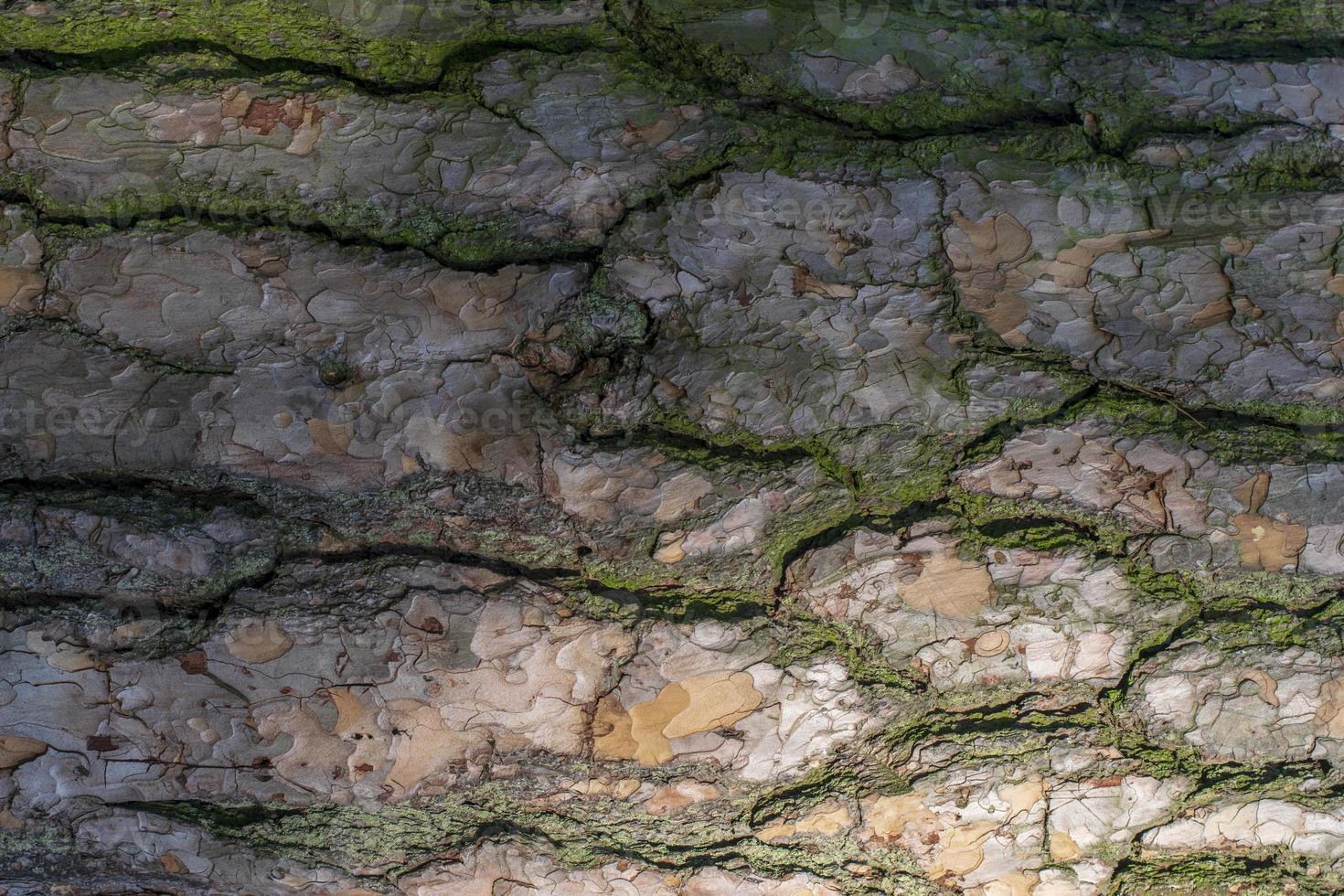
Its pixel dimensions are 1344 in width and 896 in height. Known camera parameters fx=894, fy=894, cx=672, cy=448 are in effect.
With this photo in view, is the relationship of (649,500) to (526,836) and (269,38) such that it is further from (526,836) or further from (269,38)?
(269,38)

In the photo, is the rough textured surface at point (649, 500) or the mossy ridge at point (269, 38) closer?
the rough textured surface at point (649, 500)

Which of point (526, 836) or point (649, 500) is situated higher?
point (649, 500)

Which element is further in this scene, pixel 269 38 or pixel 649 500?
pixel 269 38

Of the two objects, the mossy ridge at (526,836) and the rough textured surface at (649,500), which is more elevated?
the rough textured surface at (649,500)

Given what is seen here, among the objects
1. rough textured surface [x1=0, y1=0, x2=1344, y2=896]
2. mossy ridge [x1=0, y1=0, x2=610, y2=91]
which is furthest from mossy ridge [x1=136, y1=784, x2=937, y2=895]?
mossy ridge [x1=0, y1=0, x2=610, y2=91]

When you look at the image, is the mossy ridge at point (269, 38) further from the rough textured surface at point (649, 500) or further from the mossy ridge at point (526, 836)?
the mossy ridge at point (526, 836)

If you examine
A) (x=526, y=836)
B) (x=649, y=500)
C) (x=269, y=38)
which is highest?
(x=269, y=38)

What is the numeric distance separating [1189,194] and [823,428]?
0.72 m

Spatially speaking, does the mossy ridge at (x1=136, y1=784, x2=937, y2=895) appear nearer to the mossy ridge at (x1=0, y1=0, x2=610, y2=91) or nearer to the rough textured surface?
the rough textured surface

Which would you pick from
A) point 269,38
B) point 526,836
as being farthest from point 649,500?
point 269,38

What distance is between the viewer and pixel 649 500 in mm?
1326

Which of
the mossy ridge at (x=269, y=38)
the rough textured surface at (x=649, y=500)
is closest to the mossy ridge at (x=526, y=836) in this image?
the rough textured surface at (x=649, y=500)

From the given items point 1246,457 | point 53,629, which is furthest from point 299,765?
point 1246,457

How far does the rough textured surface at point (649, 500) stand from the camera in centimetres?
133
